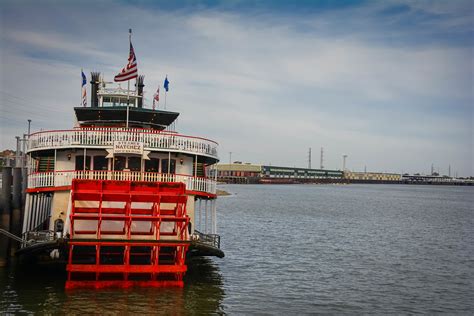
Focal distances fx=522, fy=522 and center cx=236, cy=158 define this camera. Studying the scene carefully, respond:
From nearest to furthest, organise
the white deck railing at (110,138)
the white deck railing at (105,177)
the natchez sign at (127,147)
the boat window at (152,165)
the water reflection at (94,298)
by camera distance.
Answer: the water reflection at (94,298) → the white deck railing at (105,177) → the natchez sign at (127,147) → the white deck railing at (110,138) → the boat window at (152,165)

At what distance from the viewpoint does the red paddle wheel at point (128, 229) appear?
15.8 m

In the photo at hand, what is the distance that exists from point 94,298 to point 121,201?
3.07 meters

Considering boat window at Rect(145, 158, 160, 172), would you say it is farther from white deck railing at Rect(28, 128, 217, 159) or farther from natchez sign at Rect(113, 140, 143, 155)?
natchez sign at Rect(113, 140, 143, 155)

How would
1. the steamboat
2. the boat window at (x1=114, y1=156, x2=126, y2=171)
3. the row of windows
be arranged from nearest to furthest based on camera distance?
the steamboat, the row of windows, the boat window at (x1=114, y1=156, x2=126, y2=171)

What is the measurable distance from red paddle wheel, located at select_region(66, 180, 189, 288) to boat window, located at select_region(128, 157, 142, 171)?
2.16 m

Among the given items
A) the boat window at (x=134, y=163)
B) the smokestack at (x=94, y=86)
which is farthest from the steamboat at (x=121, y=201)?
the smokestack at (x=94, y=86)

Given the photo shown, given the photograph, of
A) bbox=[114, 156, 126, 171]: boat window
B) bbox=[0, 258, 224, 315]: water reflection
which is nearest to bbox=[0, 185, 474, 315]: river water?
bbox=[0, 258, 224, 315]: water reflection

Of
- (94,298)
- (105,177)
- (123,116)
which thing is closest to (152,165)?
(105,177)

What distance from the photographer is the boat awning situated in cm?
2122

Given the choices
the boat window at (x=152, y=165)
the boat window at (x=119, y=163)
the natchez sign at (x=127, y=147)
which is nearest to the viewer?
the natchez sign at (x=127, y=147)

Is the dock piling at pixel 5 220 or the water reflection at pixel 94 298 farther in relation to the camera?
the dock piling at pixel 5 220

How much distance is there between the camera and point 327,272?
2269 centimetres

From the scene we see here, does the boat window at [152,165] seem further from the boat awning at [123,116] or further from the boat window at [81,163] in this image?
the boat awning at [123,116]

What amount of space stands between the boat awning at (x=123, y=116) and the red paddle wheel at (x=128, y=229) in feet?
16.0
